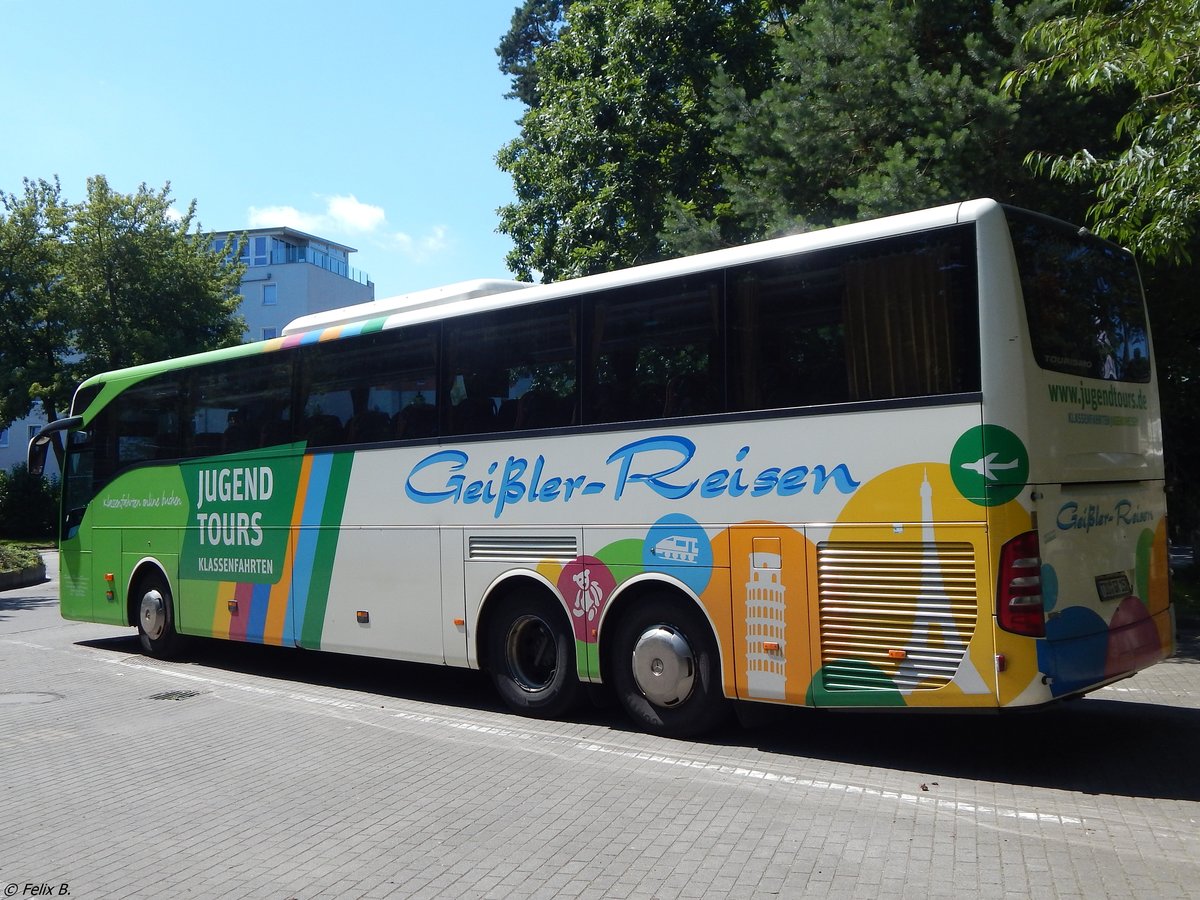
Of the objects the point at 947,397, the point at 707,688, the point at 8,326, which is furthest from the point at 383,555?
the point at 8,326

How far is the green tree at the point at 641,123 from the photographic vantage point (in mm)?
21125

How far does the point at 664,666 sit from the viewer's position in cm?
827

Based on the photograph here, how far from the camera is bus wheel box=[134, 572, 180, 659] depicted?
1332cm

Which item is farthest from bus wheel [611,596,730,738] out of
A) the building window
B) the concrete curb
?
the building window

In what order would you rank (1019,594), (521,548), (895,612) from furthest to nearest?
(521,548) < (895,612) < (1019,594)

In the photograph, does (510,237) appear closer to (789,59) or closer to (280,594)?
(789,59)

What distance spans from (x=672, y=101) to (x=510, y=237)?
5198 mm

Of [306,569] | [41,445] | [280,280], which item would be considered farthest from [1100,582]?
[280,280]

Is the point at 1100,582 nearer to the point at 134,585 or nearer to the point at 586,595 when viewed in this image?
the point at 586,595

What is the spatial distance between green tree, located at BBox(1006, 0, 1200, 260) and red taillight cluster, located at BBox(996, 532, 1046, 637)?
405cm

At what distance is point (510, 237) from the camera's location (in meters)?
25.1

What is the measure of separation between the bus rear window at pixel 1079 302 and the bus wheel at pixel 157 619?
33.3 feet

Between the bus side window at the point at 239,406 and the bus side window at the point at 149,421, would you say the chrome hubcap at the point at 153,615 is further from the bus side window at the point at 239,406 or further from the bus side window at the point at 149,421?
the bus side window at the point at 239,406
